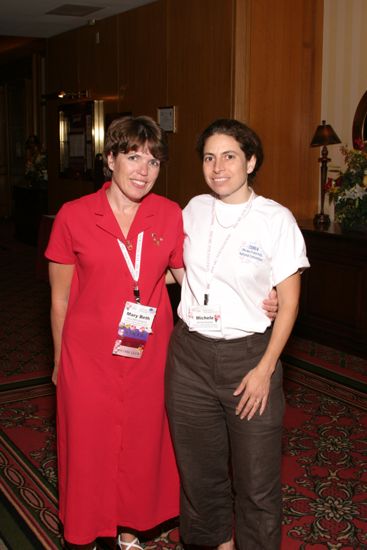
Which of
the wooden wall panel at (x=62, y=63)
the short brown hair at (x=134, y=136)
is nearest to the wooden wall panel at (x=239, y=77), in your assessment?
the wooden wall panel at (x=62, y=63)

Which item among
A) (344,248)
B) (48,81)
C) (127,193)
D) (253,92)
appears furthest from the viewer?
(48,81)

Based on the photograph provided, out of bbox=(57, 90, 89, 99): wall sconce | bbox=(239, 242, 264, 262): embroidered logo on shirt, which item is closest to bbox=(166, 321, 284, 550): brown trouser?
bbox=(239, 242, 264, 262): embroidered logo on shirt

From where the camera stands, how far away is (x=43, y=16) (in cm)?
791

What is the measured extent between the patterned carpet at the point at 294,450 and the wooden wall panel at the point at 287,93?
5.47ft

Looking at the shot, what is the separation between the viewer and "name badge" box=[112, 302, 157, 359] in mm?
2246

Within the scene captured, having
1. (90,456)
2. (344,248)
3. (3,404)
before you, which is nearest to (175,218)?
(90,456)

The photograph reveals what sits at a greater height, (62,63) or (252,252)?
(62,63)

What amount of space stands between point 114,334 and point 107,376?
16 centimetres

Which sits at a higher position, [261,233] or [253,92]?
[253,92]

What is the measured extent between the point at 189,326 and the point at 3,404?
244cm

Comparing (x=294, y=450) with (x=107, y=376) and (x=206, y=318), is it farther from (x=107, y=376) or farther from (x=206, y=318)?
(x=206, y=318)

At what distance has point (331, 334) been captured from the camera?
5414 millimetres

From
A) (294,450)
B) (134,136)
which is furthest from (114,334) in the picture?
(294,450)

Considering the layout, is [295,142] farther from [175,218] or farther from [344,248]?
[175,218]
